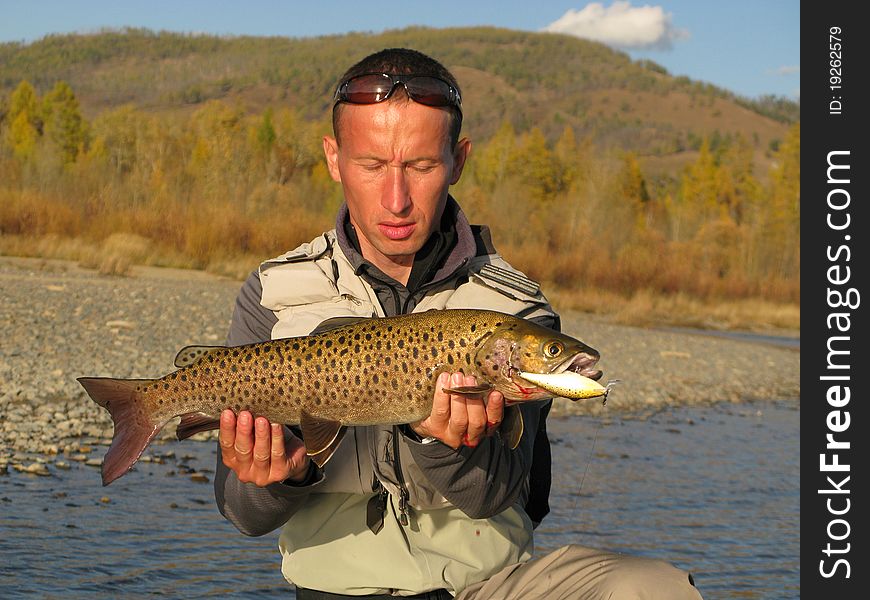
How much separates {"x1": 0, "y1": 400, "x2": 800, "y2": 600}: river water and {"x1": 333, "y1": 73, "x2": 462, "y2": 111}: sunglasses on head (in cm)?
371

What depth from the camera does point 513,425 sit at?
3.40 m

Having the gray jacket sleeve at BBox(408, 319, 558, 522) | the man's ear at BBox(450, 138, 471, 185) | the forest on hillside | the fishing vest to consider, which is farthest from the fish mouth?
the forest on hillside

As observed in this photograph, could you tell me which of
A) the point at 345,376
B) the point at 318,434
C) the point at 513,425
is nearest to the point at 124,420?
the point at 318,434

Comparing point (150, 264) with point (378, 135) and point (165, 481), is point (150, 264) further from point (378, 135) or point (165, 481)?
point (378, 135)

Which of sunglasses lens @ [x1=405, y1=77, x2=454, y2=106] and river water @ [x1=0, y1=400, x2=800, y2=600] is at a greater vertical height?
sunglasses lens @ [x1=405, y1=77, x2=454, y2=106]

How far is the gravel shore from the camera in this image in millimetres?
9758

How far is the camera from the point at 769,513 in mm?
9844

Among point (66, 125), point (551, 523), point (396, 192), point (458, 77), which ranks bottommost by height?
point (551, 523)

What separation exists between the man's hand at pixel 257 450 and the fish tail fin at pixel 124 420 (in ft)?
0.92

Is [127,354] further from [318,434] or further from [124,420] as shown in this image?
[318,434]

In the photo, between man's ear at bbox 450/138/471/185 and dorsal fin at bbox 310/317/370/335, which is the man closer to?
man's ear at bbox 450/138/471/185

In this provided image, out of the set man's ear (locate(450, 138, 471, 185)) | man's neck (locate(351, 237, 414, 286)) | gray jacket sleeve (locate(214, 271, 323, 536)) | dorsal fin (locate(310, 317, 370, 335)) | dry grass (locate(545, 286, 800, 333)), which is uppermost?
man's ear (locate(450, 138, 471, 185))

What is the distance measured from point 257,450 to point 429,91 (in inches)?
54.3

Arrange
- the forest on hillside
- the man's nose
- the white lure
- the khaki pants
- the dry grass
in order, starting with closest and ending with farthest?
1. the white lure
2. the khaki pants
3. the man's nose
4. the forest on hillside
5. the dry grass
